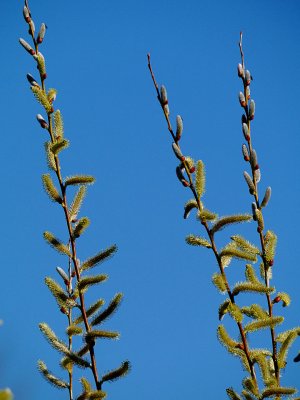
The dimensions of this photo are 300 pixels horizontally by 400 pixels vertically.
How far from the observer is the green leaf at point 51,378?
Answer: 250 cm

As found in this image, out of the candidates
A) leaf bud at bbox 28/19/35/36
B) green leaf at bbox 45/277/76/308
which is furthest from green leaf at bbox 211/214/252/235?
leaf bud at bbox 28/19/35/36

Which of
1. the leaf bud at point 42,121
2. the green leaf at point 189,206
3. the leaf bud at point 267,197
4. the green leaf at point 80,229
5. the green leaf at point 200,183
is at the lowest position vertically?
the green leaf at point 80,229

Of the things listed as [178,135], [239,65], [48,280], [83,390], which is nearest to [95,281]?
[48,280]

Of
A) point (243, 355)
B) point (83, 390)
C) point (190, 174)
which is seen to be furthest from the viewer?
point (190, 174)

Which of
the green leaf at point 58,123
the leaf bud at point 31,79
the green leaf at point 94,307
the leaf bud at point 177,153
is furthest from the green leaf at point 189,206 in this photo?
the leaf bud at point 31,79

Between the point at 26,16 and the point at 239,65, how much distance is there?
1528 mm

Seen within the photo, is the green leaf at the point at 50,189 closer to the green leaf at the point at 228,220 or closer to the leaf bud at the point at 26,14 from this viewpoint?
the green leaf at the point at 228,220

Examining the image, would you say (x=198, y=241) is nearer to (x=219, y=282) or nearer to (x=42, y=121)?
(x=219, y=282)

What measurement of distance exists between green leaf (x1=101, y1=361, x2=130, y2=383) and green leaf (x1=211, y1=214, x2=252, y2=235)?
86cm

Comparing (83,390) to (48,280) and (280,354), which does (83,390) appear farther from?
(280,354)

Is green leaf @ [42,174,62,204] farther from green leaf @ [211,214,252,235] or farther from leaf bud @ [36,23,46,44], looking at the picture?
leaf bud @ [36,23,46,44]

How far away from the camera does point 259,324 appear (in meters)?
2.37

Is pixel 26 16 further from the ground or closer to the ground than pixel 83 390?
further from the ground

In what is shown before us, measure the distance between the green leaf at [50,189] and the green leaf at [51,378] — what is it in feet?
3.09
